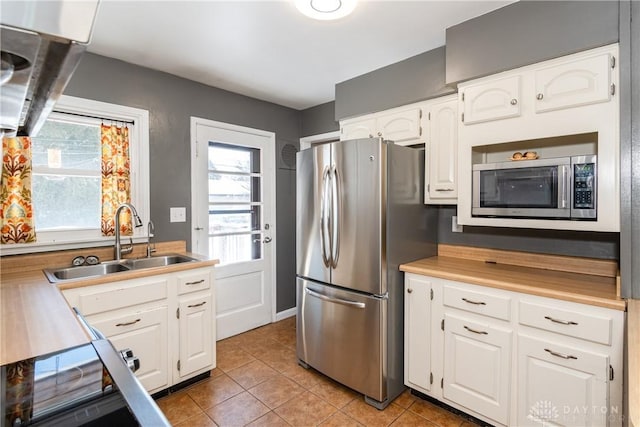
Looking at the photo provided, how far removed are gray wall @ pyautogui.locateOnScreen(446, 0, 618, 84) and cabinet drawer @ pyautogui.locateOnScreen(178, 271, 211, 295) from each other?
2.17 metres

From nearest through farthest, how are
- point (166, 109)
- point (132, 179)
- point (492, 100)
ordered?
1. point (492, 100)
2. point (132, 179)
3. point (166, 109)

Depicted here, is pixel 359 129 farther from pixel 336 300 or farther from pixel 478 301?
pixel 478 301

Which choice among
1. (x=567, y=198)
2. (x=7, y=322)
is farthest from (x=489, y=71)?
(x=7, y=322)

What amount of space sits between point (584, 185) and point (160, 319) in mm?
2587

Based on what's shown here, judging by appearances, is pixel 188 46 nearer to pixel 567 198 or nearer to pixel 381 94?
pixel 381 94

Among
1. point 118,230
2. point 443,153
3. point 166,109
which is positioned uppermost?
point 166,109

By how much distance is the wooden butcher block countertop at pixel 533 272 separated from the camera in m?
1.57

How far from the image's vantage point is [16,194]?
2.05 m

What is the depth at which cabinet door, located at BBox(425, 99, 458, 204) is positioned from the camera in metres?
2.26

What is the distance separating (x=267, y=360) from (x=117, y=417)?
7.36 feet

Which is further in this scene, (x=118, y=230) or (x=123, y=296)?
(x=118, y=230)

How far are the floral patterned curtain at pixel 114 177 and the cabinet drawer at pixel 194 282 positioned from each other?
68 centimetres

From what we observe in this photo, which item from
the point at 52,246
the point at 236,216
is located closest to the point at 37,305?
the point at 52,246

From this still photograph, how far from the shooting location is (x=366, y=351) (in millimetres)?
2154
